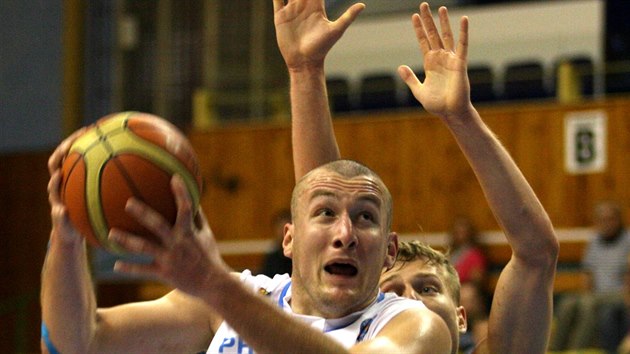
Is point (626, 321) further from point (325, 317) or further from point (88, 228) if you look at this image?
point (88, 228)

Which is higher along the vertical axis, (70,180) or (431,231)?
(70,180)

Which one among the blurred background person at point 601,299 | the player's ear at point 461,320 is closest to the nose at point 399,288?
the player's ear at point 461,320

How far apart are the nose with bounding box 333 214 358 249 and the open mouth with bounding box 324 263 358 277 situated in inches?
3.5

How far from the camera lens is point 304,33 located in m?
5.01

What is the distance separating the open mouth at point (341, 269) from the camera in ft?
13.1

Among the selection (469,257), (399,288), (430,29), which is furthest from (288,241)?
(469,257)

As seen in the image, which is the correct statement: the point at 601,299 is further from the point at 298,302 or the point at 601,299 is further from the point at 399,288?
the point at 298,302

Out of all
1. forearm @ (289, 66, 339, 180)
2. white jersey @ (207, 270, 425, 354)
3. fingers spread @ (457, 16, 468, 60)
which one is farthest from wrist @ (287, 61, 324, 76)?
white jersey @ (207, 270, 425, 354)

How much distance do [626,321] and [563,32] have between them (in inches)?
228

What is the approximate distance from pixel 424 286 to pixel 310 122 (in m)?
0.90

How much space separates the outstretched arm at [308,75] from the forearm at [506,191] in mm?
723

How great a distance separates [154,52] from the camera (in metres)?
17.6

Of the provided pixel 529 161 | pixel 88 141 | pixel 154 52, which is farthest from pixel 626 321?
pixel 154 52

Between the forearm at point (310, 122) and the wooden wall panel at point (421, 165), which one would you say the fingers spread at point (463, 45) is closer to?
the forearm at point (310, 122)
